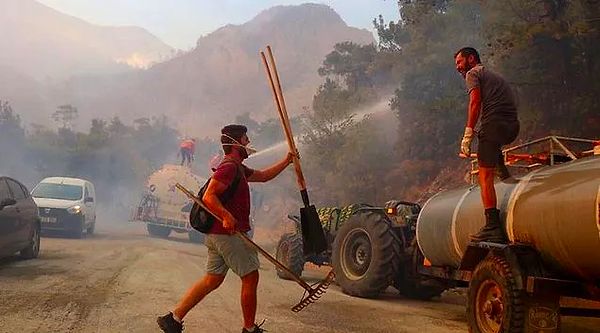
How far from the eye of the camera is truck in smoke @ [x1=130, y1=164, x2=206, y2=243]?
21.7 metres

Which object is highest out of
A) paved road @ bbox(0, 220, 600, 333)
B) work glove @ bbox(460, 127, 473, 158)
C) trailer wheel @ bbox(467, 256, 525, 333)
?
work glove @ bbox(460, 127, 473, 158)

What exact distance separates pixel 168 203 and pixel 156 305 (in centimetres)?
1577

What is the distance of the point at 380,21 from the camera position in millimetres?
28375

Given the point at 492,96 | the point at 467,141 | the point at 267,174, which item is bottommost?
the point at 267,174

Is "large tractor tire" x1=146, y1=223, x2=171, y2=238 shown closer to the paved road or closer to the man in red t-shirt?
the paved road

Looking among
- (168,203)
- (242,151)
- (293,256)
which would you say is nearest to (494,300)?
(242,151)

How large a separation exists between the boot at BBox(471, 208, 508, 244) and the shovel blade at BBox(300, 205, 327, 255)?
141cm

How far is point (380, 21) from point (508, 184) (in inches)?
952

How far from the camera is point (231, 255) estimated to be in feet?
15.2

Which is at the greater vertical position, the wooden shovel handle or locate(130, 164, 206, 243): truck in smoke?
the wooden shovel handle

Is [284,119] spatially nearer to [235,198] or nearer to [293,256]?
[235,198]

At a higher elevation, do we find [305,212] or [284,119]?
[284,119]

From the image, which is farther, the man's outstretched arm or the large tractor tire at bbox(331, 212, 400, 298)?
the large tractor tire at bbox(331, 212, 400, 298)

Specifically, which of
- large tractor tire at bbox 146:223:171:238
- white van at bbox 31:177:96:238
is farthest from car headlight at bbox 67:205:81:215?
large tractor tire at bbox 146:223:171:238
